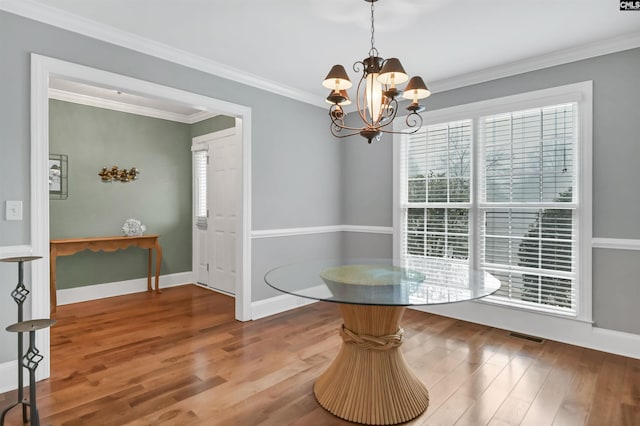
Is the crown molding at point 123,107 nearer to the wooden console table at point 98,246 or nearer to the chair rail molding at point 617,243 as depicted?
the wooden console table at point 98,246

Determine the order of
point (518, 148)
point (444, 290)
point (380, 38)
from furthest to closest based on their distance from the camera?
point (518, 148) < point (380, 38) < point (444, 290)

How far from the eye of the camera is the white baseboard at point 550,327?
2.94 metres

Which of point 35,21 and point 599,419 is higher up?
point 35,21

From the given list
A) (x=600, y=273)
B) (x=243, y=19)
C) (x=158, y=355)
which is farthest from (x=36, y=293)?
(x=600, y=273)

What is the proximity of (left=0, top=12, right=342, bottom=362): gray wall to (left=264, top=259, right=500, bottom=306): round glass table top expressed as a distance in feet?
5.05

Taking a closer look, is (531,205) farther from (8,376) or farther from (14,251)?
(8,376)

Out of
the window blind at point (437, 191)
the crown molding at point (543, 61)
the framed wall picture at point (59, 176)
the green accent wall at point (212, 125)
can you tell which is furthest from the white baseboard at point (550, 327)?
the framed wall picture at point (59, 176)

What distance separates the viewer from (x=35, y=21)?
8.16 ft

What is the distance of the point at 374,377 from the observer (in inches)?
82.5

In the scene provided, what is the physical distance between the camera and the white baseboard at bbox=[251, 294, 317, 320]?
3.87 meters

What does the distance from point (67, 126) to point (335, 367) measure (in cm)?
434

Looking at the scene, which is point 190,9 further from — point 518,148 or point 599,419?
point 599,419

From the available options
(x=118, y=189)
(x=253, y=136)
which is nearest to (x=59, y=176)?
(x=118, y=189)

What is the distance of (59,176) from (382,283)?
4285mm
